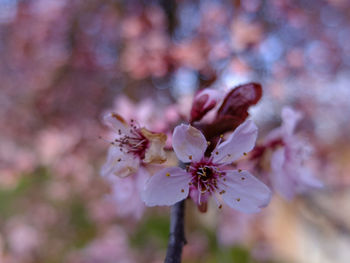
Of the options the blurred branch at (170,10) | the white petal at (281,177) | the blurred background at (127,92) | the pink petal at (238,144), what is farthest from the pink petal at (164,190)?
the blurred branch at (170,10)

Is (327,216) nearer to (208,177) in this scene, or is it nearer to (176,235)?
(208,177)

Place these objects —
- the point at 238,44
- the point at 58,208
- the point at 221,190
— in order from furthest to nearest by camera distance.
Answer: the point at 58,208 < the point at 238,44 < the point at 221,190

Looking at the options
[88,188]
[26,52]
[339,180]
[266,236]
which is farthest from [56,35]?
[339,180]

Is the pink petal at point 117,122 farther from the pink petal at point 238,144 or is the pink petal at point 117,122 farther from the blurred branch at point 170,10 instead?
the blurred branch at point 170,10

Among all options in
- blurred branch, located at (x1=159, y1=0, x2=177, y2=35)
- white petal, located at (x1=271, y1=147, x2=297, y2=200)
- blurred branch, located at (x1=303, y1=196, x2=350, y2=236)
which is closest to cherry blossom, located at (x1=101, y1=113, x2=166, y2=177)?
white petal, located at (x1=271, y1=147, x2=297, y2=200)

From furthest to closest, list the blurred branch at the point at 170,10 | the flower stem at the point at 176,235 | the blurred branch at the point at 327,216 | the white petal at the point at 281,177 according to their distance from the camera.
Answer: the blurred branch at the point at 170,10 → the blurred branch at the point at 327,216 → the white petal at the point at 281,177 → the flower stem at the point at 176,235

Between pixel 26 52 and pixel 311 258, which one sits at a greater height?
pixel 26 52

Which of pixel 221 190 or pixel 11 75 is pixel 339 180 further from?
pixel 11 75
